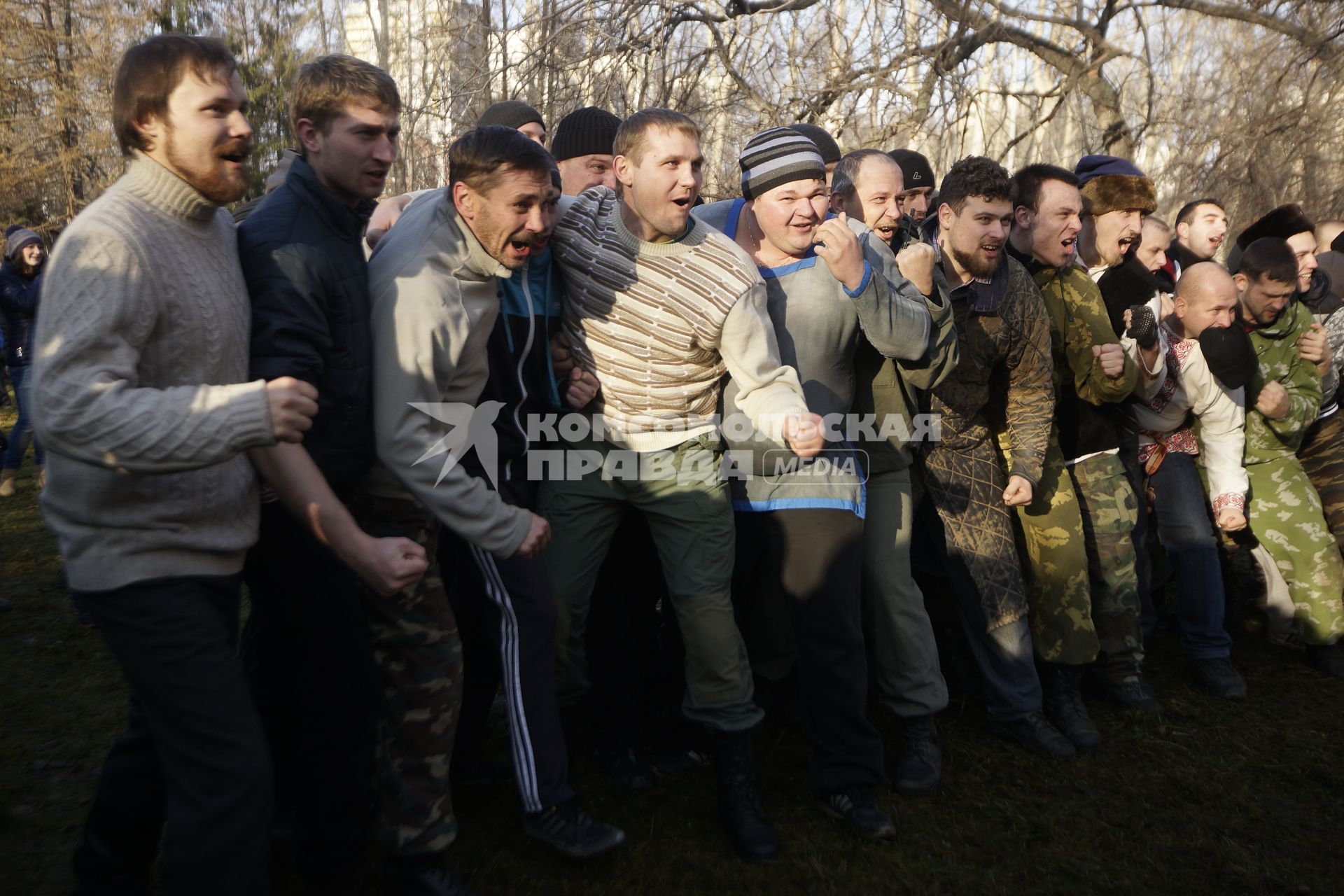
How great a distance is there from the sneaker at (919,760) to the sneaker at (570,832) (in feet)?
3.51

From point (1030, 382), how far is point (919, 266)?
2.40ft

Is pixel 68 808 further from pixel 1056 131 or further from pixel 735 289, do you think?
pixel 1056 131

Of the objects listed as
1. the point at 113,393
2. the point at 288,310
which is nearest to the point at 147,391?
the point at 113,393

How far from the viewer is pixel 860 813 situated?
313 cm

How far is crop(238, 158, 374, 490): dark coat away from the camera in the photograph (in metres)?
2.28

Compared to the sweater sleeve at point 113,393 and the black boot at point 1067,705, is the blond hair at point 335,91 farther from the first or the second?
the black boot at point 1067,705

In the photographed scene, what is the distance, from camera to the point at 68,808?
3.11 m

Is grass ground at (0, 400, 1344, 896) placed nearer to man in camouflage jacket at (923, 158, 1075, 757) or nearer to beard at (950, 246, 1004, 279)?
man in camouflage jacket at (923, 158, 1075, 757)

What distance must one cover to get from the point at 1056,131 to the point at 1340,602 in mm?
7729

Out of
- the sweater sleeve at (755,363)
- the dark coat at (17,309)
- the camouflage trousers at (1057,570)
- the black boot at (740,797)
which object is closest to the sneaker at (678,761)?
the black boot at (740,797)

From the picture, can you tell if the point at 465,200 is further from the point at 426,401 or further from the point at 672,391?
the point at 672,391

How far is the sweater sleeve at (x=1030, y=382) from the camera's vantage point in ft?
12.1

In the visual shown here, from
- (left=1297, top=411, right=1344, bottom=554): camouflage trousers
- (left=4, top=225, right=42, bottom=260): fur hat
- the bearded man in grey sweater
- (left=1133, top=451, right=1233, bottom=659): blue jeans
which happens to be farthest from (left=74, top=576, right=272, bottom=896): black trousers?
(left=4, top=225, right=42, bottom=260): fur hat

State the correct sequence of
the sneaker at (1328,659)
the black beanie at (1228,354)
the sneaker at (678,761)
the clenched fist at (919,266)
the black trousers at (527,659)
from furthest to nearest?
the sneaker at (1328,659) → the black beanie at (1228,354) → the sneaker at (678,761) → the clenched fist at (919,266) → the black trousers at (527,659)
